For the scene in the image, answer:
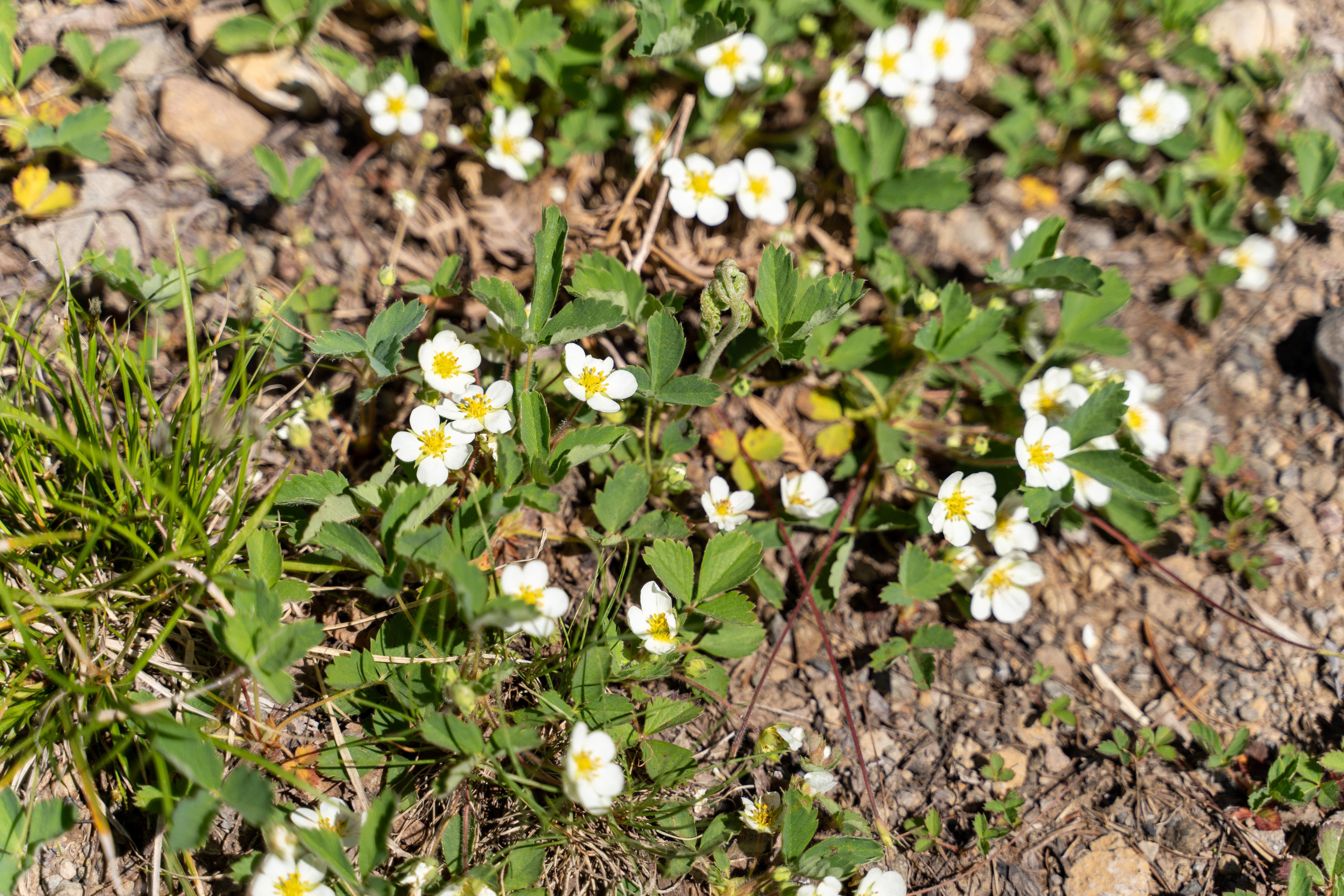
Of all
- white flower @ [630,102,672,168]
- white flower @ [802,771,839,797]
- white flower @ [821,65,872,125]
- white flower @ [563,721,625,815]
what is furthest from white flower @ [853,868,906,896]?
white flower @ [821,65,872,125]

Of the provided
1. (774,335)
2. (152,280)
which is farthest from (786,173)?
(152,280)

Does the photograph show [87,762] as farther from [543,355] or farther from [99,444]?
[543,355]

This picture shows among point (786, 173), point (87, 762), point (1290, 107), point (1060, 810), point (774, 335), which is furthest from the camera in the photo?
point (1290, 107)

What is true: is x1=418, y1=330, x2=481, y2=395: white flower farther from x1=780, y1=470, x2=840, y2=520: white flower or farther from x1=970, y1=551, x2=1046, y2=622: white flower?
x1=970, y1=551, x2=1046, y2=622: white flower

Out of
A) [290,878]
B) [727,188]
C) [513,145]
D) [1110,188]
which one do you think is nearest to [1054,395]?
[1110,188]

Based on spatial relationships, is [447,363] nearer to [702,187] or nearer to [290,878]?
[702,187]

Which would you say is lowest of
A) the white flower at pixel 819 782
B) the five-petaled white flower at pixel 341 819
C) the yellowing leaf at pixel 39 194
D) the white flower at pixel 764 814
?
the white flower at pixel 764 814

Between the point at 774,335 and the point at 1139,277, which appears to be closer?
the point at 774,335

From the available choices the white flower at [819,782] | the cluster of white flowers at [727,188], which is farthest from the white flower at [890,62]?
the white flower at [819,782]

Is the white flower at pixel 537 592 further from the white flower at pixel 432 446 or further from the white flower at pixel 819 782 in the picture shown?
the white flower at pixel 819 782
